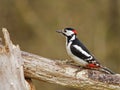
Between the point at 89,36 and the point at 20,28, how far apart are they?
4.42 ft

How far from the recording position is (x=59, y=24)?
49.5ft

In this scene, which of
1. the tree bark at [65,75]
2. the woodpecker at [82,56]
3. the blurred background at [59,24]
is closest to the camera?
the tree bark at [65,75]

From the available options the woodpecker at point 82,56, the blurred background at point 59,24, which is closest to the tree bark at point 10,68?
the woodpecker at point 82,56

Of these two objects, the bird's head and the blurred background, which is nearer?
the bird's head

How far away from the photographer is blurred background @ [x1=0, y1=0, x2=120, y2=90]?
15.1 m

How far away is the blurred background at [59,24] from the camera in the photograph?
15.1 metres

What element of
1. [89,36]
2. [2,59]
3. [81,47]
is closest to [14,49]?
[2,59]

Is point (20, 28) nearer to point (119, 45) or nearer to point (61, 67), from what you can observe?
point (119, 45)

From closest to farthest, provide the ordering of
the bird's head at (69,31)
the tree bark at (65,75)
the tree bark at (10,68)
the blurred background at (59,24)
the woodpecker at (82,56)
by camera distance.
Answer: the tree bark at (10,68)
the tree bark at (65,75)
the woodpecker at (82,56)
the bird's head at (69,31)
the blurred background at (59,24)

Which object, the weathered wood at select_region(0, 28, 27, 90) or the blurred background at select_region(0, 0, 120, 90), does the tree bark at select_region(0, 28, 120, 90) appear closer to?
the weathered wood at select_region(0, 28, 27, 90)

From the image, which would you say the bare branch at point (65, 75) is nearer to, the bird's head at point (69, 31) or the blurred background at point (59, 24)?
the bird's head at point (69, 31)

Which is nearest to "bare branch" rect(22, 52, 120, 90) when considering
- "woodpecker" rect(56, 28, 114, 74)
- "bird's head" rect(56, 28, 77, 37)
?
"woodpecker" rect(56, 28, 114, 74)

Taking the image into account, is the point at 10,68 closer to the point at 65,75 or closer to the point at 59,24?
the point at 65,75

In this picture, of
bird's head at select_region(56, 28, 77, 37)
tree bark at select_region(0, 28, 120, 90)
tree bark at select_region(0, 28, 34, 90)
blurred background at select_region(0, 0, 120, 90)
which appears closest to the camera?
tree bark at select_region(0, 28, 34, 90)
